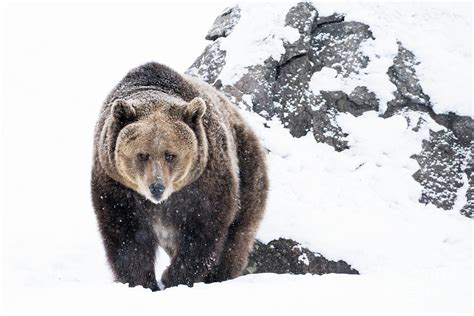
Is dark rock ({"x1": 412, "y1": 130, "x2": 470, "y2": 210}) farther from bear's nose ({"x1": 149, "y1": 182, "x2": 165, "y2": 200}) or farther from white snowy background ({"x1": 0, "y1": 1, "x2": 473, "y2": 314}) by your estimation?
bear's nose ({"x1": 149, "y1": 182, "x2": 165, "y2": 200})

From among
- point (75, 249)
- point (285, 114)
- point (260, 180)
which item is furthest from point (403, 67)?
point (75, 249)

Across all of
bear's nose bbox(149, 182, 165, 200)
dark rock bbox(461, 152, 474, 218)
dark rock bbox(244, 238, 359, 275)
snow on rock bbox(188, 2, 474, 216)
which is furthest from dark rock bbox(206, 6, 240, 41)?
bear's nose bbox(149, 182, 165, 200)

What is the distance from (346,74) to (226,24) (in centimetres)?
222

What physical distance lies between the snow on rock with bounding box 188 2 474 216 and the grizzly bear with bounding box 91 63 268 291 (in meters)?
3.83

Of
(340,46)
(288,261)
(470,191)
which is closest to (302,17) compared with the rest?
(340,46)

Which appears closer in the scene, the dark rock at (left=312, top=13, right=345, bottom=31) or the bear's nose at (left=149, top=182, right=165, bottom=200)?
the bear's nose at (left=149, top=182, right=165, bottom=200)

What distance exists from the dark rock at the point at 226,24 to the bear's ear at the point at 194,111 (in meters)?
5.68

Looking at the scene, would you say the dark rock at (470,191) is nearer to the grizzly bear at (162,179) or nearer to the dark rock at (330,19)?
the dark rock at (330,19)

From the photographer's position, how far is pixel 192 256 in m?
6.84

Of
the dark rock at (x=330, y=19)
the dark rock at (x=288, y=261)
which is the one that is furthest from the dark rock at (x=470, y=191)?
the dark rock at (x=330, y=19)

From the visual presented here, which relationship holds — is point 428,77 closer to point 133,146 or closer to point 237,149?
point 237,149

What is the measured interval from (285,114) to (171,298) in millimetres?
6282

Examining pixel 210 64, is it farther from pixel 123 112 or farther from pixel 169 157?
pixel 169 157

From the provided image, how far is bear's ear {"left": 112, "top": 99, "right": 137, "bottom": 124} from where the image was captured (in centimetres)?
646
